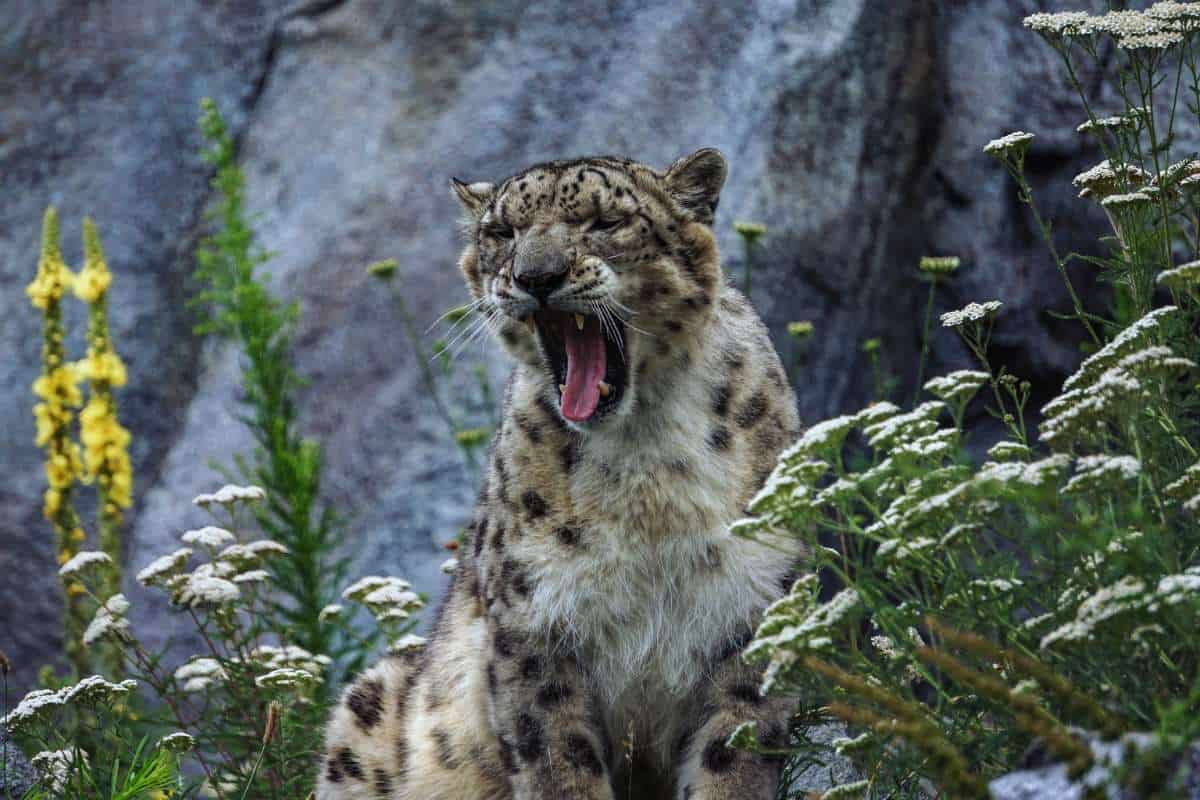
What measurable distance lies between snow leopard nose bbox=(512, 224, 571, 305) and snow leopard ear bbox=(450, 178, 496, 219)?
46 centimetres

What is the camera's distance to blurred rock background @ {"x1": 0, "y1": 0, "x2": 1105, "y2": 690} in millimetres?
7027

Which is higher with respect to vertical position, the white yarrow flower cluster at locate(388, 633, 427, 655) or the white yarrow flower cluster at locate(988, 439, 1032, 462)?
the white yarrow flower cluster at locate(988, 439, 1032, 462)

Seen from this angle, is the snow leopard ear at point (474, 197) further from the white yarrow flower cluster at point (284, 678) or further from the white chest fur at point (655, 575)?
the white yarrow flower cluster at point (284, 678)

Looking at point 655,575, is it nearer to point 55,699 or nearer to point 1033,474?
point 1033,474

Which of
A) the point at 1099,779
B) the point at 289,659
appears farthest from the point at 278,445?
the point at 1099,779

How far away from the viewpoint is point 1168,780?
2207 mm

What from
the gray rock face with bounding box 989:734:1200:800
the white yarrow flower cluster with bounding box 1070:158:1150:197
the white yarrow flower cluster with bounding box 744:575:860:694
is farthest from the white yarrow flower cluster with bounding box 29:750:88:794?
the white yarrow flower cluster with bounding box 1070:158:1150:197

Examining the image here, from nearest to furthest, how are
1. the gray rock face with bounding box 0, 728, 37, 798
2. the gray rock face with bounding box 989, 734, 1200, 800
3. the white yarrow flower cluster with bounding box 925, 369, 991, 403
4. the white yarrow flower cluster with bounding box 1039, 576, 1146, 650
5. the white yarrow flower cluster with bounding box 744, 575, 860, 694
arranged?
the gray rock face with bounding box 989, 734, 1200, 800
the white yarrow flower cluster with bounding box 1039, 576, 1146, 650
the white yarrow flower cluster with bounding box 744, 575, 860, 694
the white yarrow flower cluster with bounding box 925, 369, 991, 403
the gray rock face with bounding box 0, 728, 37, 798

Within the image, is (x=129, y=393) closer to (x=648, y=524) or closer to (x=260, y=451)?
(x=260, y=451)

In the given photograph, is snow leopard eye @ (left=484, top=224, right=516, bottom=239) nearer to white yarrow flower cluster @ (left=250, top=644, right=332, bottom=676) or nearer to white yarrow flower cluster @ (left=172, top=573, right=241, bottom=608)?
white yarrow flower cluster @ (left=172, top=573, right=241, bottom=608)

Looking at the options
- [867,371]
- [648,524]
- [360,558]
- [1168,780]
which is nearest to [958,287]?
[867,371]

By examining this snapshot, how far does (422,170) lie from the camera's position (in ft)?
25.2

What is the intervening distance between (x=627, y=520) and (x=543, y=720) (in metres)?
0.56

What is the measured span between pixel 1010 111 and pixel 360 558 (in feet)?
12.4
